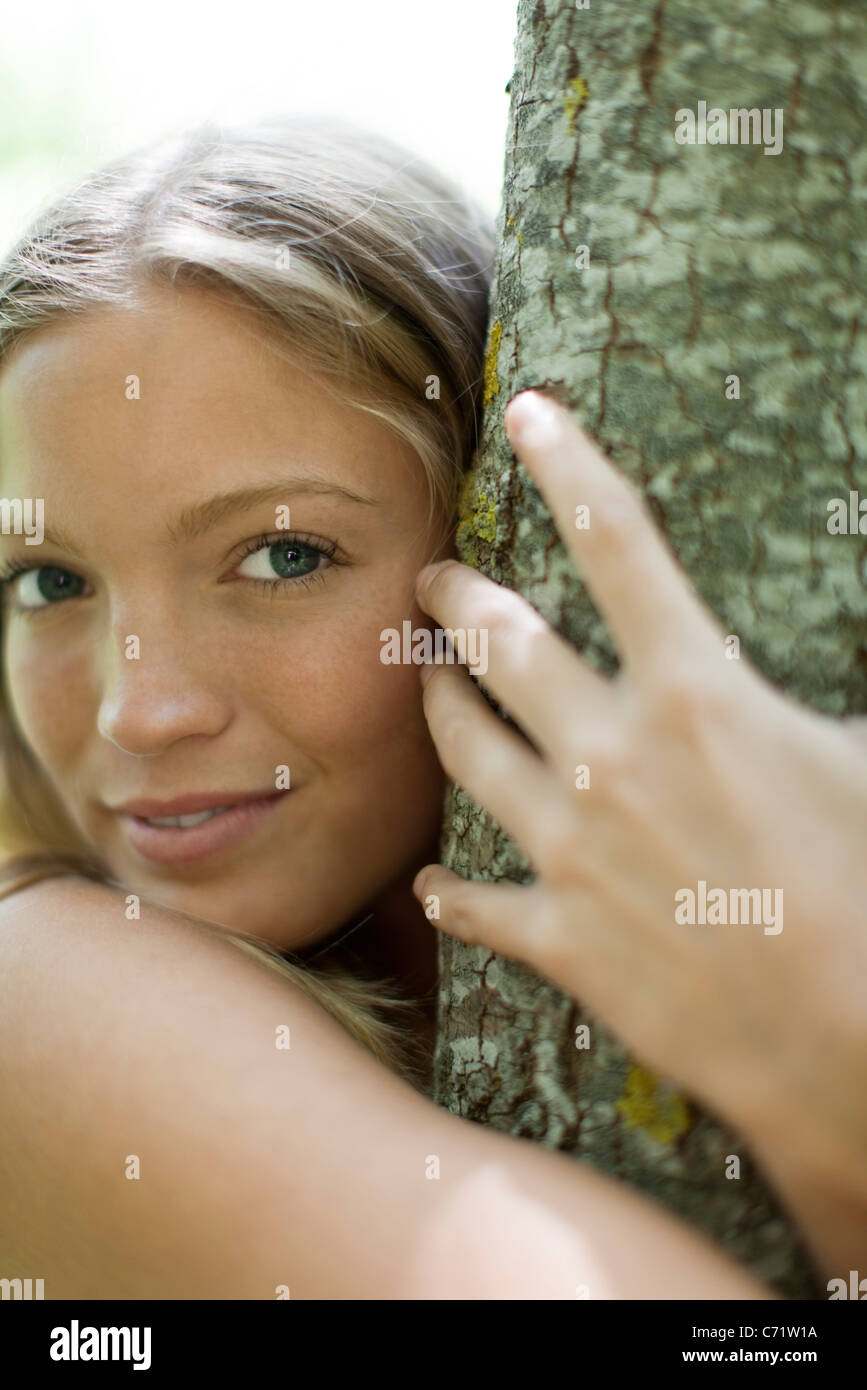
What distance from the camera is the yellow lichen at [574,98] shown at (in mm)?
1273

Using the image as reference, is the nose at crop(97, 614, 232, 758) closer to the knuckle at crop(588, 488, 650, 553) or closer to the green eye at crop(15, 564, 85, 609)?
the green eye at crop(15, 564, 85, 609)

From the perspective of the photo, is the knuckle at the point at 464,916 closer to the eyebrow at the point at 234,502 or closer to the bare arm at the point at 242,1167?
the bare arm at the point at 242,1167

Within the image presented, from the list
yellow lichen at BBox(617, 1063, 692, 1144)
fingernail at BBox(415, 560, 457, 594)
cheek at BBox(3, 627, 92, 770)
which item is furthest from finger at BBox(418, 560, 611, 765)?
cheek at BBox(3, 627, 92, 770)

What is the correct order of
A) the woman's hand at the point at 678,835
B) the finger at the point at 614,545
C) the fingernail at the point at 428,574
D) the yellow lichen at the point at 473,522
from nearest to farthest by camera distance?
the woman's hand at the point at 678,835, the finger at the point at 614,545, the yellow lichen at the point at 473,522, the fingernail at the point at 428,574

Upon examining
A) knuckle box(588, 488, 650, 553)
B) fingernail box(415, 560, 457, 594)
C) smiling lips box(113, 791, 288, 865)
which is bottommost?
smiling lips box(113, 791, 288, 865)

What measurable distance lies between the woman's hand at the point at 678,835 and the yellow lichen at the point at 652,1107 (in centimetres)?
13

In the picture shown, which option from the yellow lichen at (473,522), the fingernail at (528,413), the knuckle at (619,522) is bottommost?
the knuckle at (619,522)

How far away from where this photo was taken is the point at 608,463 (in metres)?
1.21

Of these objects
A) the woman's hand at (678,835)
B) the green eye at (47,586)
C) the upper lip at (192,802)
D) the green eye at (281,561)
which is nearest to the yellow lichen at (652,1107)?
the woman's hand at (678,835)

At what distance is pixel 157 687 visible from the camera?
166 centimetres

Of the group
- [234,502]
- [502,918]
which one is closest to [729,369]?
[502,918]

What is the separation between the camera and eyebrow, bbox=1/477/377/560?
1.64 meters

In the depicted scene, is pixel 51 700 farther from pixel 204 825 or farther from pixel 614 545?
pixel 614 545

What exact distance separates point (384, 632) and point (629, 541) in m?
0.67
